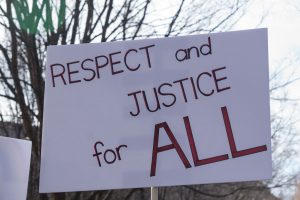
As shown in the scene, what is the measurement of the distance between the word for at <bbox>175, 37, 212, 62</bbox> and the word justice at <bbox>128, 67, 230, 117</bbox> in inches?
3.9

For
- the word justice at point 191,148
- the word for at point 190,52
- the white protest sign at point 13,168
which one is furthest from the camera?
the white protest sign at point 13,168

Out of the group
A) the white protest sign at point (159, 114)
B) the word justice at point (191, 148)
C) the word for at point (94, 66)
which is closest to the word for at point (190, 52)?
the white protest sign at point (159, 114)

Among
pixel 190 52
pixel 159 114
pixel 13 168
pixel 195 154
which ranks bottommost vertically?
pixel 195 154

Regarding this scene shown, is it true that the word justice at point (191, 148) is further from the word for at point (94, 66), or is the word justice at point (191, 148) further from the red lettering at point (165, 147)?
the word for at point (94, 66)

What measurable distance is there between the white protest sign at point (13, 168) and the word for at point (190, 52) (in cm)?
103

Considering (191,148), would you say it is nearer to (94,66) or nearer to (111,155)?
(111,155)

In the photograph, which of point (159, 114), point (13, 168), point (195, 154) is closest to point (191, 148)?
point (195, 154)

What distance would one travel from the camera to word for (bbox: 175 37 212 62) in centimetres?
304

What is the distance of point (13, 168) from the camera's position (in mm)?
3398

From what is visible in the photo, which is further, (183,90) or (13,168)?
(13,168)

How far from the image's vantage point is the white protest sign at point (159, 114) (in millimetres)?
2924

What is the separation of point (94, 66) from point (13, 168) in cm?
75

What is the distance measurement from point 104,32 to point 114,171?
6415 mm

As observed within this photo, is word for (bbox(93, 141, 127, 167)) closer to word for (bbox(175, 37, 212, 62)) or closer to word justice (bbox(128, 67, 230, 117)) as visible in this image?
word justice (bbox(128, 67, 230, 117))
